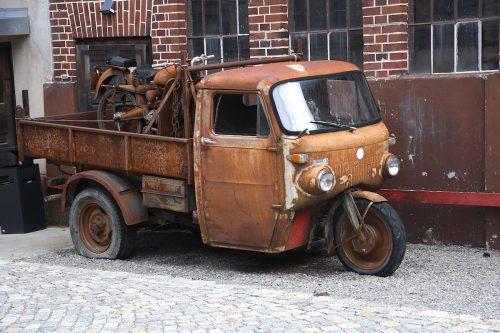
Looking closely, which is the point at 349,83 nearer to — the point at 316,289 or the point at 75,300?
the point at 316,289

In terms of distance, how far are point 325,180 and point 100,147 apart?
2611mm

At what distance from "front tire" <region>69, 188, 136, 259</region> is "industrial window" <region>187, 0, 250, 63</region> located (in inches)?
105

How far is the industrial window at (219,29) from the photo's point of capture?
36.5ft

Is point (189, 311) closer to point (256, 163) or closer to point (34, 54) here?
point (256, 163)

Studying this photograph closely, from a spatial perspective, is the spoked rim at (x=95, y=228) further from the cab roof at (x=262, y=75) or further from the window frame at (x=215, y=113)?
the cab roof at (x=262, y=75)

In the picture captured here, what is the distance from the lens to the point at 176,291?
7.66 metres

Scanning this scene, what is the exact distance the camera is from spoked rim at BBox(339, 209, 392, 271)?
8.15 metres

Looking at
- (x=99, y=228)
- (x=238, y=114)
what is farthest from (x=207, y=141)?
(x=99, y=228)

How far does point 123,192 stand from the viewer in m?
9.26

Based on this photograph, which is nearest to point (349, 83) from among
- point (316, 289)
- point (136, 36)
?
point (316, 289)

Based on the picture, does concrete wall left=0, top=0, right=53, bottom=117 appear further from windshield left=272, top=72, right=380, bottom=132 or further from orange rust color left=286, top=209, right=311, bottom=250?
orange rust color left=286, top=209, right=311, bottom=250

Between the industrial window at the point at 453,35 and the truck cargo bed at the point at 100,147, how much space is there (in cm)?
286

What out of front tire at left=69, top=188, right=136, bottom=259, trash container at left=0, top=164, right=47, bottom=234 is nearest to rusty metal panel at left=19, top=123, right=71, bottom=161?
front tire at left=69, top=188, right=136, bottom=259

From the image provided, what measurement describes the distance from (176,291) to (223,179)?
123 cm
